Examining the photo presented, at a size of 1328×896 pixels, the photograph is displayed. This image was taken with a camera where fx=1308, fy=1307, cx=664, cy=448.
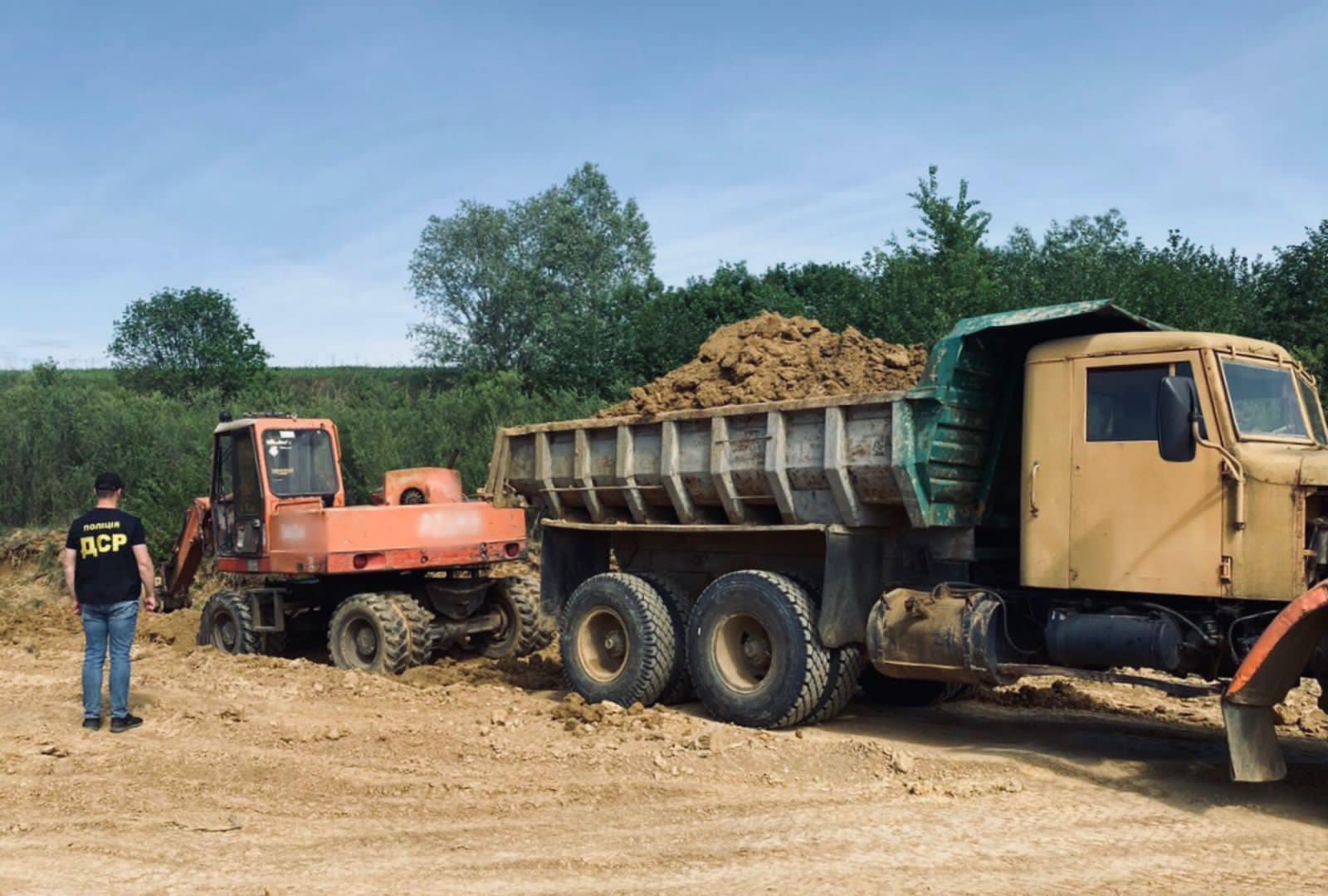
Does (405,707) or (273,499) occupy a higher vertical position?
(273,499)

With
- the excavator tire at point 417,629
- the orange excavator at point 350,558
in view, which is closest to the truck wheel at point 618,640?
the excavator tire at point 417,629

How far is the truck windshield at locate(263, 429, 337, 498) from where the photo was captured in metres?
13.0

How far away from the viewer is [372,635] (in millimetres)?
12023

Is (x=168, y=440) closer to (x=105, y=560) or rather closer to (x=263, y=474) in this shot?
(x=263, y=474)

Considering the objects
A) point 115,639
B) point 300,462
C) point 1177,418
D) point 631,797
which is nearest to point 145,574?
point 115,639

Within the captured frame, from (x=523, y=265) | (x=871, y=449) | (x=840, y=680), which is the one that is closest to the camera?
(x=871, y=449)

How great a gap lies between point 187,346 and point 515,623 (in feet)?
92.0

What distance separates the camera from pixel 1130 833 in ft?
20.9

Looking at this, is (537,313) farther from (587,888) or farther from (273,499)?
(587,888)

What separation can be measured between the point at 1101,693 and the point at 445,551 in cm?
599

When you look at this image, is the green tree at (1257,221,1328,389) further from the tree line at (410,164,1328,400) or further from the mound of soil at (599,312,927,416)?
the mound of soil at (599,312,927,416)

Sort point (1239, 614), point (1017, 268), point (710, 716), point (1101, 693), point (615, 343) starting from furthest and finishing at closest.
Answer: point (615, 343), point (1017, 268), point (1101, 693), point (710, 716), point (1239, 614)

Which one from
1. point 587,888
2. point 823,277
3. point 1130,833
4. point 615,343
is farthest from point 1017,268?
point 587,888

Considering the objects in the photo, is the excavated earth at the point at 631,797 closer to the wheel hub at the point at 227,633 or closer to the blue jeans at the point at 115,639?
the blue jeans at the point at 115,639
